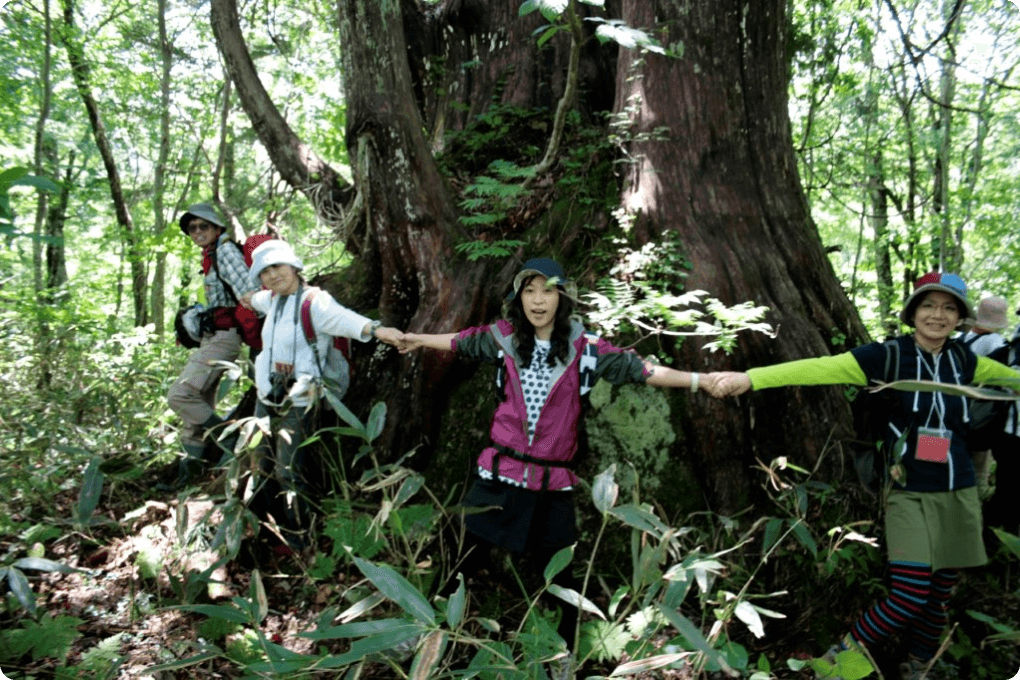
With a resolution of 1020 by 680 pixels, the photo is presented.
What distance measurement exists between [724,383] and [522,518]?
1.29m

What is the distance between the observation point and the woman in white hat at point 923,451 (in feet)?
10.4

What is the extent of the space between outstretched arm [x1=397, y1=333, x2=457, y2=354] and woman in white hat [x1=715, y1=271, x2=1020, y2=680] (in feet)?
5.80

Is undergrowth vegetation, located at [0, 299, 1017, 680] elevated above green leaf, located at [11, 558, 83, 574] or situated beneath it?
situated beneath

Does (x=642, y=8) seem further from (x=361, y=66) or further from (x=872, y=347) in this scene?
(x=872, y=347)

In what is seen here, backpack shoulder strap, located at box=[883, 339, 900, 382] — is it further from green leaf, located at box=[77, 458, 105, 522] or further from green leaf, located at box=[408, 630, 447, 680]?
green leaf, located at box=[77, 458, 105, 522]

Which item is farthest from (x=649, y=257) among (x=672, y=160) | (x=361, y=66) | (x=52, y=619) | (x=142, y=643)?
(x=52, y=619)

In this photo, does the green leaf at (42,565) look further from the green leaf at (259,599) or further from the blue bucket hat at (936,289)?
the blue bucket hat at (936,289)

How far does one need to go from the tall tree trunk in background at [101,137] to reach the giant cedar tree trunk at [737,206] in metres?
8.49

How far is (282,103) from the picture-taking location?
13.8m

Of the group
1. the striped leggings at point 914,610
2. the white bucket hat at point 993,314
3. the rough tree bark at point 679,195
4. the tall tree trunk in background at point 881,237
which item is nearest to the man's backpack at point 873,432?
the striped leggings at point 914,610

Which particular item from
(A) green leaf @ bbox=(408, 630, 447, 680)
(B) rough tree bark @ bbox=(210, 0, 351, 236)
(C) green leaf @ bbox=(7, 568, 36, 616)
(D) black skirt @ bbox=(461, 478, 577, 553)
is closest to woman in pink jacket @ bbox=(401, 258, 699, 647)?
(D) black skirt @ bbox=(461, 478, 577, 553)

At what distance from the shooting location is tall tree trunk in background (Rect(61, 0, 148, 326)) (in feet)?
30.9

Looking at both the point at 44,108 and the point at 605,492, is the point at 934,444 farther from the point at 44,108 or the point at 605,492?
the point at 44,108

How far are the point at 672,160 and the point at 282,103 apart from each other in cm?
1164
